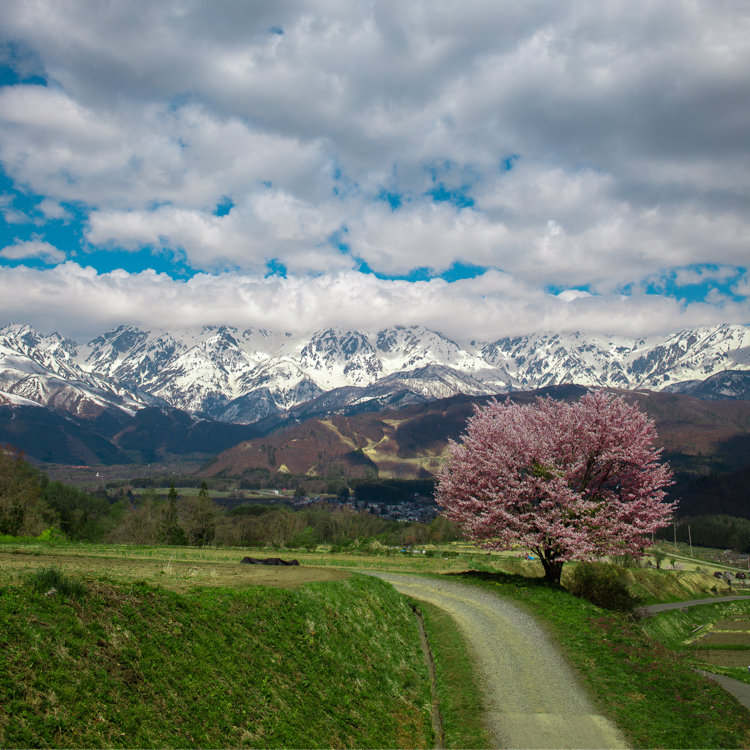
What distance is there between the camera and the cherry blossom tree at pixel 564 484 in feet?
105

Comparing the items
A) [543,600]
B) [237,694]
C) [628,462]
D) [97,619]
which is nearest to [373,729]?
[237,694]

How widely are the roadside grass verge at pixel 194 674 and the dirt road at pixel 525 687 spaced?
2.41 m

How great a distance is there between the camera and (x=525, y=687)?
19062 millimetres

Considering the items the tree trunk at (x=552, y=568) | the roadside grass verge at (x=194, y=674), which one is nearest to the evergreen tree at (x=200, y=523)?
the tree trunk at (x=552, y=568)

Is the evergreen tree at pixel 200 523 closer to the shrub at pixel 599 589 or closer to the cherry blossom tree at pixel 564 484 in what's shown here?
the shrub at pixel 599 589

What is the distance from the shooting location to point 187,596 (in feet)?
51.5

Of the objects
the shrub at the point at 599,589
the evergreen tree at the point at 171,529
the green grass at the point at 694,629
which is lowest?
the green grass at the point at 694,629

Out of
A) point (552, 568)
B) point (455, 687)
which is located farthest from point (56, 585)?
point (552, 568)

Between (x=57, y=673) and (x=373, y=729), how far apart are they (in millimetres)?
9080

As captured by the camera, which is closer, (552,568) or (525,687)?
(525,687)

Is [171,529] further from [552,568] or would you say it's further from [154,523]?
[552,568]

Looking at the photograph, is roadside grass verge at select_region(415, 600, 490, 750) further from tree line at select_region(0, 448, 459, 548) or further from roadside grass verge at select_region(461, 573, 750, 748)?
tree line at select_region(0, 448, 459, 548)

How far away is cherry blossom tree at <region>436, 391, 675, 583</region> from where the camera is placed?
32.0 metres

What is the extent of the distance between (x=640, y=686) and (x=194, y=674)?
1553 centimetres
